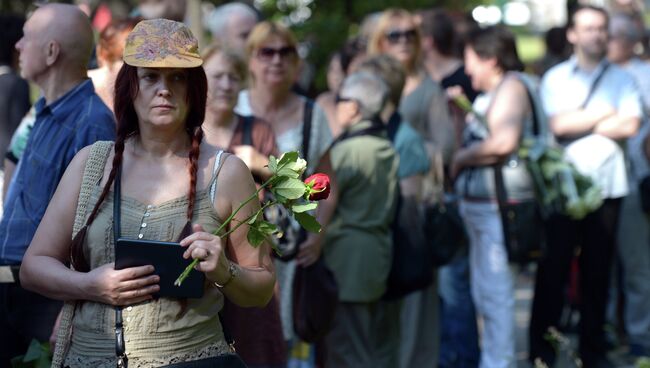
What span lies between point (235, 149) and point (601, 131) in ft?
11.0

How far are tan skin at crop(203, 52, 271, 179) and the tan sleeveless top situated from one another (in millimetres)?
2141

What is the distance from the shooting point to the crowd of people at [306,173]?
391cm

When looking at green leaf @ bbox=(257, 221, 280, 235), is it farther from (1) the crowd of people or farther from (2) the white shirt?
(2) the white shirt

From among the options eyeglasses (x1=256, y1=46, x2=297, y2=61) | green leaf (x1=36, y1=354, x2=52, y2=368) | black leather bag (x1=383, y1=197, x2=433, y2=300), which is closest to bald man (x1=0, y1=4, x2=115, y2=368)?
green leaf (x1=36, y1=354, x2=52, y2=368)

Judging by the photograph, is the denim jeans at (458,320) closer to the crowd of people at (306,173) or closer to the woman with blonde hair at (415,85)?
the crowd of people at (306,173)

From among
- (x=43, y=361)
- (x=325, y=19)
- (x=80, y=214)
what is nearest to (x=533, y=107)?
(x=43, y=361)

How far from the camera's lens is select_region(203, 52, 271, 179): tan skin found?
20.1ft

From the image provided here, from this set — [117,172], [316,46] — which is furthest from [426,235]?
[316,46]

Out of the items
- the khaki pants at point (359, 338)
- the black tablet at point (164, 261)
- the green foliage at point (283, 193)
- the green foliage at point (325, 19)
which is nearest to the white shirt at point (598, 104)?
the khaki pants at point (359, 338)

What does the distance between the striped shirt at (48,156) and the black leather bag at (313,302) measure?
1.98 m

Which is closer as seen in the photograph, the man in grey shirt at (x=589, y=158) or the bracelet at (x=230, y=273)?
the bracelet at (x=230, y=273)

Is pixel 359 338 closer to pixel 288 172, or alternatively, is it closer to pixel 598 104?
pixel 598 104

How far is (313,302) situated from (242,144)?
97 centimetres

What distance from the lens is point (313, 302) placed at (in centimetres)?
666
